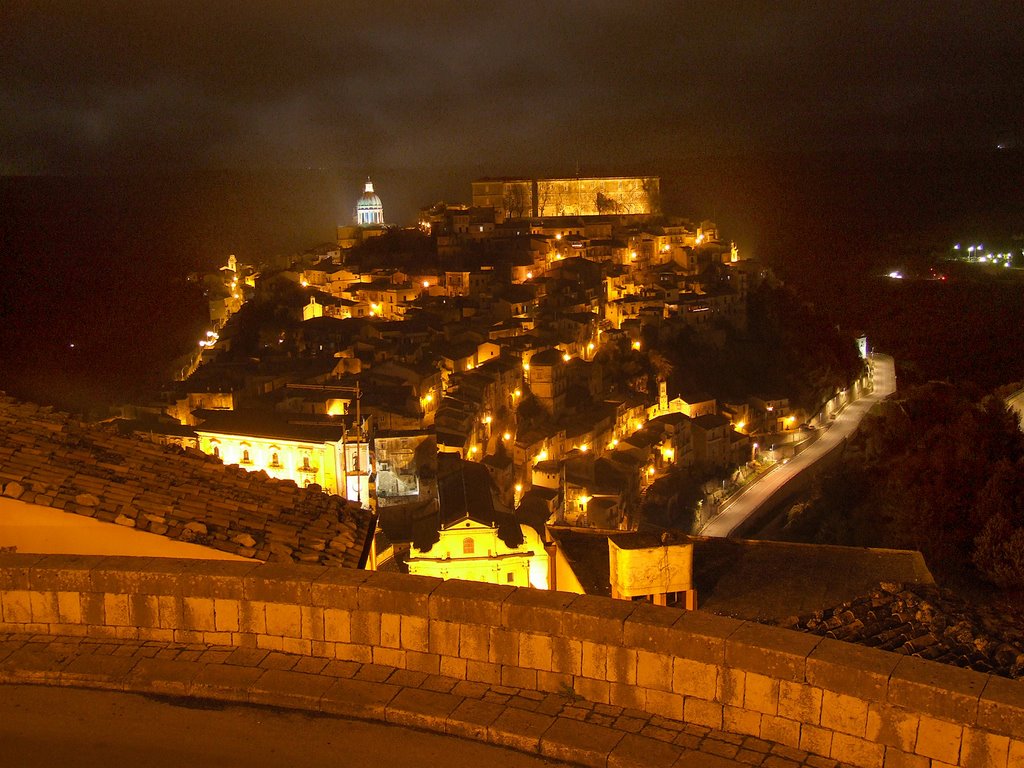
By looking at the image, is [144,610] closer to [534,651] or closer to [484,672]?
[484,672]

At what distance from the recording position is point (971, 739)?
3727mm

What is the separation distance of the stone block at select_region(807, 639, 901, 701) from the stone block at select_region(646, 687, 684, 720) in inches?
22.5

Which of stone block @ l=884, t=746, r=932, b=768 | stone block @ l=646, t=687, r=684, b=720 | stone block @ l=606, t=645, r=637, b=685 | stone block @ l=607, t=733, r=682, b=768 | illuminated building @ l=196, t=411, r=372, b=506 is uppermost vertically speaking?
stone block @ l=606, t=645, r=637, b=685

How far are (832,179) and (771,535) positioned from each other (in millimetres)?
83828

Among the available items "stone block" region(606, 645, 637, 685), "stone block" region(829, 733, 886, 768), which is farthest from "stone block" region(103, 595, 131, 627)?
"stone block" region(829, 733, 886, 768)

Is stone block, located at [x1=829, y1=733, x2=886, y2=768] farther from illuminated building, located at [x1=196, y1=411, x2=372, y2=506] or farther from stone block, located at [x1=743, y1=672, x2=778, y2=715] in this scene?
illuminated building, located at [x1=196, y1=411, x2=372, y2=506]

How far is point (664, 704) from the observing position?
14.1 ft

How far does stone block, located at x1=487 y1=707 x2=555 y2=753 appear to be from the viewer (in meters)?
4.17

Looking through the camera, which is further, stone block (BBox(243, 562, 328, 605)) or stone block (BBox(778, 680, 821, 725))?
stone block (BBox(243, 562, 328, 605))

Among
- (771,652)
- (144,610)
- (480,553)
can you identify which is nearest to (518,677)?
(771,652)

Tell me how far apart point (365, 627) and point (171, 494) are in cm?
308

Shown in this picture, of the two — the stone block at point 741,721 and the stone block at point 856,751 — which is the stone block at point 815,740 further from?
the stone block at point 741,721

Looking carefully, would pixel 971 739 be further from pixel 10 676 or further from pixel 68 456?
pixel 68 456

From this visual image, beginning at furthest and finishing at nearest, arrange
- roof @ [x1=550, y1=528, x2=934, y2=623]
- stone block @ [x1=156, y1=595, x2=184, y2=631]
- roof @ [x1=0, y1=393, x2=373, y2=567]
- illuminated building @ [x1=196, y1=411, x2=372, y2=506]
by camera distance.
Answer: illuminated building @ [x1=196, y1=411, x2=372, y2=506] → roof @ [x1=550, y1=528, x2=934, y2=623] → roof @ [x1=0, y1=393, x2=373, y2=567] → stone block @ [x1=156, y1=595, x2=184, y2=631]
